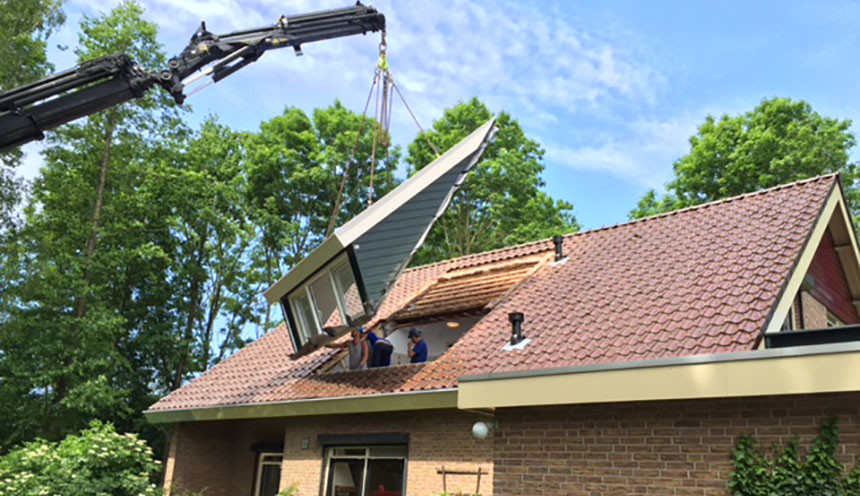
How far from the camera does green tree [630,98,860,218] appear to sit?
26.7 meters

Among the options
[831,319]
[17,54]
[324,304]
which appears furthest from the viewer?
[17,54]

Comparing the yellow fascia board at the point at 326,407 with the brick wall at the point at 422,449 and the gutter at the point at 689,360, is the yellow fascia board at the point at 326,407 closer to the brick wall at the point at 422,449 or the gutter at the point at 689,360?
the brick wall at the point at 422,449

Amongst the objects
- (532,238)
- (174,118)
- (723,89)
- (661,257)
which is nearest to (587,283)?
(661,257)

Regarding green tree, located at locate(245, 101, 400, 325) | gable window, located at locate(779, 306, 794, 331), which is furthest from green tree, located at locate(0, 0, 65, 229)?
gable window, located at locate(779, 306, 794, 331)

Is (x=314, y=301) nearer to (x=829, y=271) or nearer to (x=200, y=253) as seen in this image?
(x=829, y=271)

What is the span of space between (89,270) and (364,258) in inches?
815

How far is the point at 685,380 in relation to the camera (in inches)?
264

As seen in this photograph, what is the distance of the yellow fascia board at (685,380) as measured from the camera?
5.91 m

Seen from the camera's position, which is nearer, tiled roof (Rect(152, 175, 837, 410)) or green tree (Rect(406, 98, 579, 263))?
tiled roof (Rect(152, 175, 837, 410))

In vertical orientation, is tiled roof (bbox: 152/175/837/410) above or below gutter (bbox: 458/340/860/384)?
above

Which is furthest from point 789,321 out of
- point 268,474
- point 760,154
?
point 760,154

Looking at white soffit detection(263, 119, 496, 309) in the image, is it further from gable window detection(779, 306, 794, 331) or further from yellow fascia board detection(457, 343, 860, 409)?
gable window detection(779, 306, 794, 331)

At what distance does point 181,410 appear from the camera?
44.4 ft

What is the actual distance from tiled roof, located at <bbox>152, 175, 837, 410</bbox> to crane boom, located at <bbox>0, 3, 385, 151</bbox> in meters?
5.51
